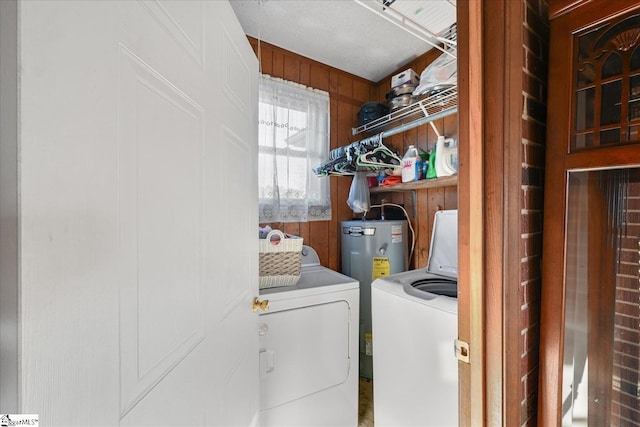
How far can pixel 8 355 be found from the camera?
27cm

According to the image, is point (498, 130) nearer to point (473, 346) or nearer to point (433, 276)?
point (473, 346)

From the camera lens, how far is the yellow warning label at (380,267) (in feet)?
6.52

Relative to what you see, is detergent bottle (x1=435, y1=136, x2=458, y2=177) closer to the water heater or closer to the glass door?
the water heater

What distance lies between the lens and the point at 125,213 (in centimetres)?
42

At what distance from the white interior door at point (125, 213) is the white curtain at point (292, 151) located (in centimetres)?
121

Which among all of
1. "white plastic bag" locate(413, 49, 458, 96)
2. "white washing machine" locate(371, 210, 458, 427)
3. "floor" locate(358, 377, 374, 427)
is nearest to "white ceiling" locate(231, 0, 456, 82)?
"white plastic bag" locate(413, 49, 458, 96)

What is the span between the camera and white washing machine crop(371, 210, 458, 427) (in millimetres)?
1165

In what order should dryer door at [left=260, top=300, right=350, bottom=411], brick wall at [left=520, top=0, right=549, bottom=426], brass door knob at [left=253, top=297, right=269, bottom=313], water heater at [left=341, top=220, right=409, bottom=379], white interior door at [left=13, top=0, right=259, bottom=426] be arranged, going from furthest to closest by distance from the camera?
water heater at [left=341, top=220, right=409, bottom=379], dryer door at [left=260, top=300, right=350, bottom=411], brass door knob at [left=253, top=297, right=269, bottom=313], brick wall at [left=520, top=0, right=549, bottom=426], white interior door at [left=13, top=0, right=259, bottom=426]

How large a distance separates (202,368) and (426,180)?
1.62 metres

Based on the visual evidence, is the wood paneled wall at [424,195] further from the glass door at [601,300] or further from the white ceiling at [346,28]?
the glass door at [601,300]

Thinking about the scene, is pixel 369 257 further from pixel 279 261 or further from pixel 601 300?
pixel 601 300

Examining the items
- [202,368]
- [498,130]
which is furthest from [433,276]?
[202,368]

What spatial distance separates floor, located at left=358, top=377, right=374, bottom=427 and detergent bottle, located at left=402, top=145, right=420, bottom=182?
5.56ft

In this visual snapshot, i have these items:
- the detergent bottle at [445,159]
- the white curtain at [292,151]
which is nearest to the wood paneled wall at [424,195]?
the detergent bottle at [445,159]
